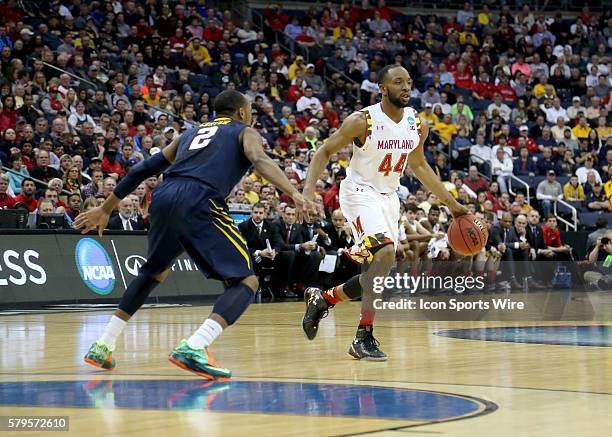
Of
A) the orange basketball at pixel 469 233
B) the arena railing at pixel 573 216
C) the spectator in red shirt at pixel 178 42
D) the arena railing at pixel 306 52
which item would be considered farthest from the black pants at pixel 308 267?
the arena railing at pixel 306 52

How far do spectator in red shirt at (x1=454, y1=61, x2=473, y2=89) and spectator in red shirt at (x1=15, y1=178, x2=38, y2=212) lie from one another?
1430cm

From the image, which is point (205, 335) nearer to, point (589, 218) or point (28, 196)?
point (28, 196)

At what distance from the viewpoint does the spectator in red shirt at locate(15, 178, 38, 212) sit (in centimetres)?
1606

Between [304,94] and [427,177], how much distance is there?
15512 mm

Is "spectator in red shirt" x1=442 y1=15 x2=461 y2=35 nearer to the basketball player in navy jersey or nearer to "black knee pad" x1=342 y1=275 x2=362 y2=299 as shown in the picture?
"black knee pad" x1=342 y1=275 x2=362 y2=299

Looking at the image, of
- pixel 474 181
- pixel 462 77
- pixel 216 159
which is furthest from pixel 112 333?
pixel 462 77

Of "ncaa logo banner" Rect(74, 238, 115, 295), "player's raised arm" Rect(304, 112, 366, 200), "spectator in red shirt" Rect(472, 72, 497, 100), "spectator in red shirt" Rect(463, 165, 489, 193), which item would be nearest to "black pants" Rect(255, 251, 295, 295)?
"ncaa logo banner" Rect(74, 238, 115, 295)

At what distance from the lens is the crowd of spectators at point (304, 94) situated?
58.7 feet

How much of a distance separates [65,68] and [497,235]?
28.3 feet

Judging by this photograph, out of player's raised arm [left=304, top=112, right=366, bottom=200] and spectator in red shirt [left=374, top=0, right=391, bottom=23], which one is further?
spectator in red shirt [left=374, top=0, right=391, bottom=23]

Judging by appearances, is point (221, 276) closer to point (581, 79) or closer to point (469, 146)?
point (469, 146)

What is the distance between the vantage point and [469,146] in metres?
24.7

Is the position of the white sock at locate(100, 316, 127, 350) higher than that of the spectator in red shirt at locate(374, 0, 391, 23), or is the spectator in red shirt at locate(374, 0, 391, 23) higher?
the spectator in red shirt at locate(374, 0, 391, 23)

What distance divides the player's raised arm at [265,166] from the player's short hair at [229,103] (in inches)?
11.3
